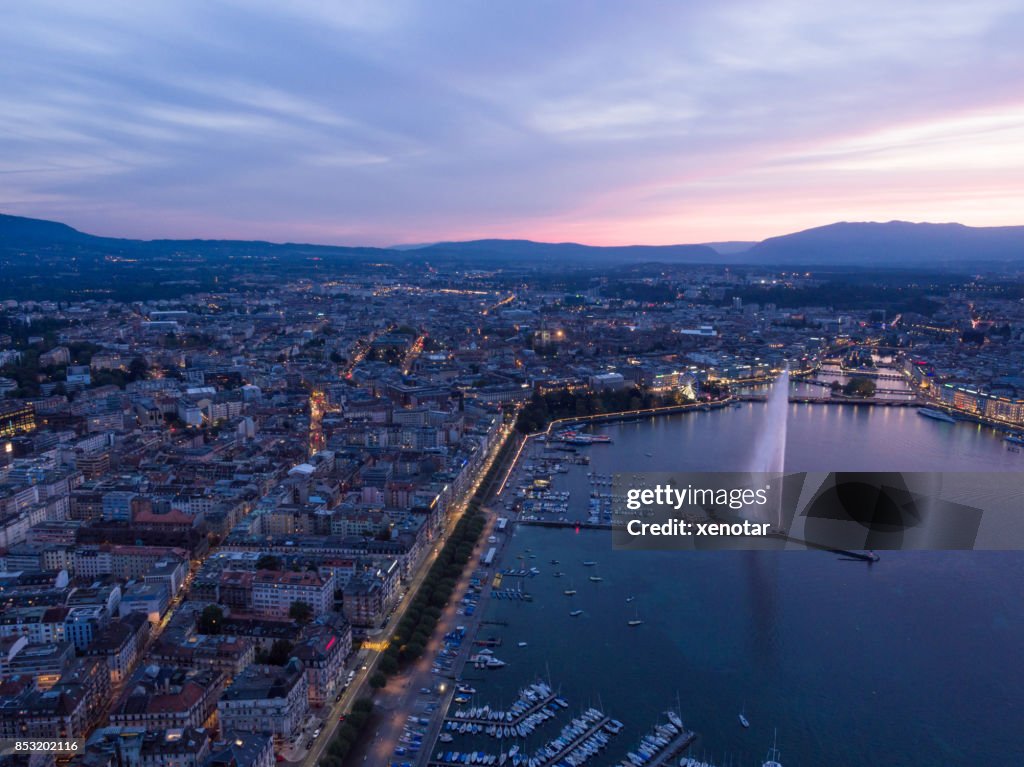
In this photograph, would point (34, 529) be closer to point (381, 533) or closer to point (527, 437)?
point (381, 533)

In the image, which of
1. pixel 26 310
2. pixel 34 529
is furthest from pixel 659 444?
pixel 26 310

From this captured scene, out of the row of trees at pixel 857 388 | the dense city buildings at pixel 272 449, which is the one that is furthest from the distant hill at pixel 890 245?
the row of trees at pixel 857 388

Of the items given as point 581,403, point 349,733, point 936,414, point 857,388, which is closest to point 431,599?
point 349,733

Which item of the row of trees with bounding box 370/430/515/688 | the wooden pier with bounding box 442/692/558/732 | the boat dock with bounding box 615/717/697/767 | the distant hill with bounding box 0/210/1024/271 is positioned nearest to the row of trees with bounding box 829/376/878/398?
the row of trees with bounding box 370/430/515/688
